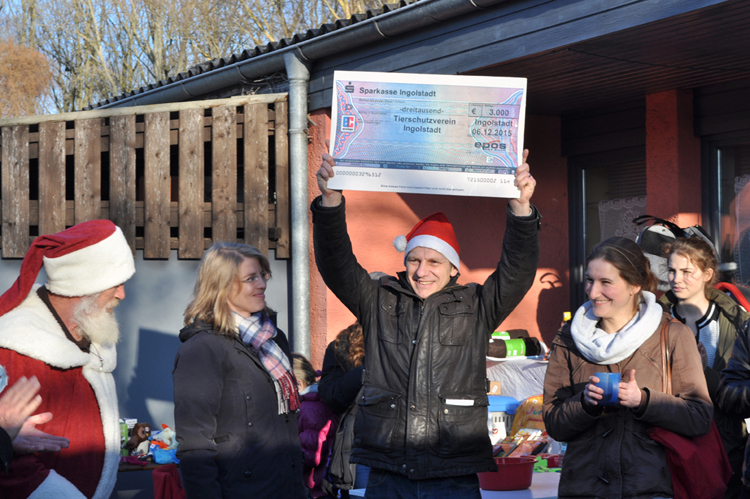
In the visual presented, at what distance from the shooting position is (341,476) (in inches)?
160

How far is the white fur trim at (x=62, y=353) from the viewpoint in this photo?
2412mm

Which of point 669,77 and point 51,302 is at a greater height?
point 669,77

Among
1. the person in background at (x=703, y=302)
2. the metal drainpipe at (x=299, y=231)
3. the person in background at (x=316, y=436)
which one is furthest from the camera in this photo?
the metal drainpipe at (x=299, y=231)

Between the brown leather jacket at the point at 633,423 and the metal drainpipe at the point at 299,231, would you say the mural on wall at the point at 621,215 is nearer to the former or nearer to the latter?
the metal drainpipe at the point at 299,231

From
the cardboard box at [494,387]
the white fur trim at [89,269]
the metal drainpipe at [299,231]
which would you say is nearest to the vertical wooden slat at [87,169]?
the metal drainpipe at [299,231]

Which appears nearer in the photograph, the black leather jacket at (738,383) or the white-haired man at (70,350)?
the white-haired man at (70,350)

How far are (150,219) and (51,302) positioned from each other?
14.5 feet

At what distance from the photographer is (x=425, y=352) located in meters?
2.69

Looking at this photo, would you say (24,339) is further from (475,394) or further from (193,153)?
(193,153)

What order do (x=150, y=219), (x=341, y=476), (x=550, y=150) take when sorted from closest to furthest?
(x=341, y=476) → (x=150, y=219) → (x=550, y=150)

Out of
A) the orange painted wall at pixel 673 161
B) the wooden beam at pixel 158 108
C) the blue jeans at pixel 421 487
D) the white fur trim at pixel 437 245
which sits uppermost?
the wooden beam at pixel 158 108

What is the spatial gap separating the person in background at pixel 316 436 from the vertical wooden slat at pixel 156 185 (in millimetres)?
3033

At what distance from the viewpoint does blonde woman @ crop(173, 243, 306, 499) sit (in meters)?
2.77

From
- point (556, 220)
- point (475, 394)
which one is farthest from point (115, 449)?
point (556, 220)
